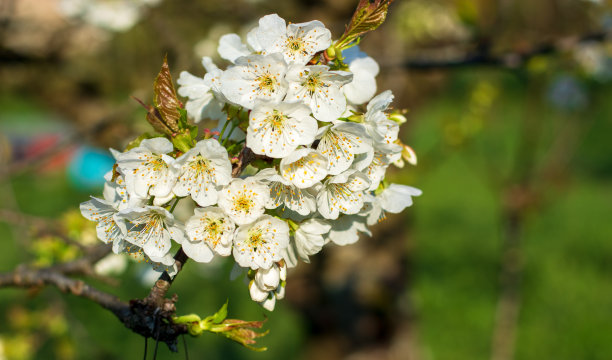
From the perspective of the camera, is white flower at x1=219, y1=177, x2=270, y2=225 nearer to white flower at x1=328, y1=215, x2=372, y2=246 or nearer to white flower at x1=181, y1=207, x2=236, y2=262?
white flower at x1=181, y1=207, x2=236, y2=262

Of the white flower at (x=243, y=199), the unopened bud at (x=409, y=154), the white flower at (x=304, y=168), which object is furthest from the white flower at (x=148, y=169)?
the unopened bud at (x=409, y=154)

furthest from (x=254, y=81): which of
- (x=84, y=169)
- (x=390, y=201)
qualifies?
(x=84, y=169)

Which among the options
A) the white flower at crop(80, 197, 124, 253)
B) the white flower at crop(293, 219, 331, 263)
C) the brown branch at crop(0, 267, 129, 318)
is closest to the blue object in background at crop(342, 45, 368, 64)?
the white flower at crop(293, 219, 331, 263)

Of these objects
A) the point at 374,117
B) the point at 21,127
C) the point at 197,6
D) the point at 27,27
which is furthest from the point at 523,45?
the point at 21,127

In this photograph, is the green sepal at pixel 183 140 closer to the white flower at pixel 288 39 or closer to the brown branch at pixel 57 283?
the white flower at pixel 288 39

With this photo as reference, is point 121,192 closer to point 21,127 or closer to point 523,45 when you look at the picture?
point 523,45

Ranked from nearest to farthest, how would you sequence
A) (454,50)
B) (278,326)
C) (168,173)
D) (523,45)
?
(168,173), (523,45), (454,50), (278,326)
